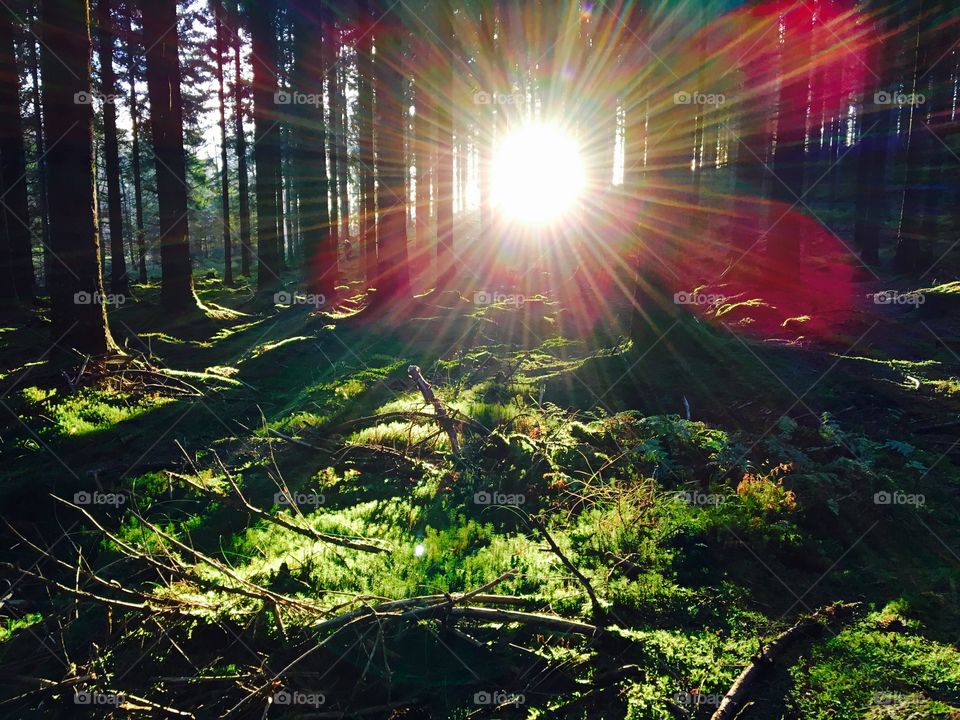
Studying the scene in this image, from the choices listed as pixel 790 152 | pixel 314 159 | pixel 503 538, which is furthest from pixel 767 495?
pixel 314 159

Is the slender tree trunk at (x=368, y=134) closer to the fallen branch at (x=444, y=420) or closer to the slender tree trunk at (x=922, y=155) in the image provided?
the fallen branch at (x=444, y=420)

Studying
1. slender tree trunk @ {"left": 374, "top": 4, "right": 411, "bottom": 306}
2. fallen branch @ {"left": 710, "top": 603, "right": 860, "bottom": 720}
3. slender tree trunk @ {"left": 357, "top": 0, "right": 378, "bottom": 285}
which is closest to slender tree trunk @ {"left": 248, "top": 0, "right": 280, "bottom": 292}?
slender tree trunk @ {"left": 357, "top": 0, "right": 378, "bottom": 285}

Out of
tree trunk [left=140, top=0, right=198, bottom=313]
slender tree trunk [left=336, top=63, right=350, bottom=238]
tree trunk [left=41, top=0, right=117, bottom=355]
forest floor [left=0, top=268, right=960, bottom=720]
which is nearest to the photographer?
forest floor [left=0, top=268, right=960, bottom=720]

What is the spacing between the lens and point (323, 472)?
634cm

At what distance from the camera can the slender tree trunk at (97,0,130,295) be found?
1941 centimetres

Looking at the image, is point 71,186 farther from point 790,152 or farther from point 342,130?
point 342,130

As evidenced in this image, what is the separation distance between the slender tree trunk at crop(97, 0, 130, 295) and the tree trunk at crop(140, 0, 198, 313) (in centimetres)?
482

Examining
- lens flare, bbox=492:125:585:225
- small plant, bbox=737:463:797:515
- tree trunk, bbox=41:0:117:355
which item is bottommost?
small plant, bbox=737:463:797:515

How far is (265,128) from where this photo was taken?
770 inches

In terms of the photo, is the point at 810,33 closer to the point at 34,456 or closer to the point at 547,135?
the point at 547,135

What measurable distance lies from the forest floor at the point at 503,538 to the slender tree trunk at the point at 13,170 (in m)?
10.4

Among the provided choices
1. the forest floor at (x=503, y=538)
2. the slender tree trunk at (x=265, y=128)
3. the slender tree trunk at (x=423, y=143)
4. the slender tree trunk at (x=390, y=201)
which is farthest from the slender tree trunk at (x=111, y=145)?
the forest floor at (x=503, y=538)

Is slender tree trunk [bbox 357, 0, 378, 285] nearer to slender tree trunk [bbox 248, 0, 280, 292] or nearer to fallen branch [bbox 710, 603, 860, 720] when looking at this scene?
slender tree trunk [bbox 248, 0, 280, 292]

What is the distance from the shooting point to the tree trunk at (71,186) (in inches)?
365
